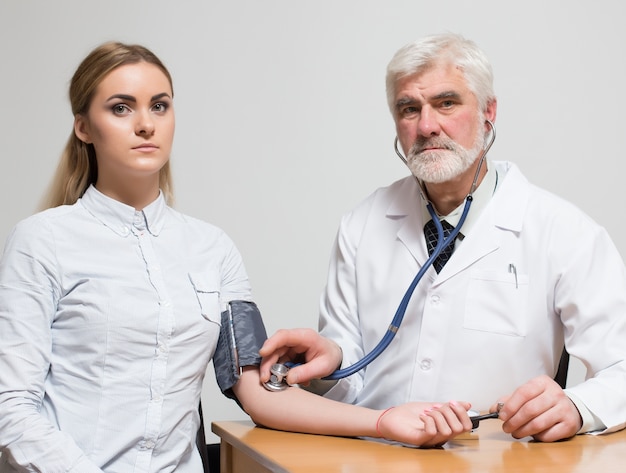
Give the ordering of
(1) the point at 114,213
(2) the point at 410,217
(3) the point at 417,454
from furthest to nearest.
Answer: (2) the point at 410,217, (1) the point at 114,213, (3) the point at 417,454

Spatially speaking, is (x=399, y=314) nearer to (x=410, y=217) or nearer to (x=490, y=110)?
(x=410, y=217)

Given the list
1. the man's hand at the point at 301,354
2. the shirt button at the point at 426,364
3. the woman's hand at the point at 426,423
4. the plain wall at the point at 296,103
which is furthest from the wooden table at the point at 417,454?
→ the plain wall at the point at 296,103

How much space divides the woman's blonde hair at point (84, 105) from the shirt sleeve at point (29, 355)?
0.61ft

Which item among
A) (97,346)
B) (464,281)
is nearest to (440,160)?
(464,281)

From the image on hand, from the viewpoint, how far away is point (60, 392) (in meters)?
1.58

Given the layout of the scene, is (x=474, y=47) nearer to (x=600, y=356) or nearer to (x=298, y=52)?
(x=600, y=356)

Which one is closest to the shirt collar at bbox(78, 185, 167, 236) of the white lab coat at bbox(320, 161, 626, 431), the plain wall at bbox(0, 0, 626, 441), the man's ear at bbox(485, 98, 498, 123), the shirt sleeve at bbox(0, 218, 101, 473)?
the shirt sleeve at bbox(0, 218, 101, 473)

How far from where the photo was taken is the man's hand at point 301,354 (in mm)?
1759

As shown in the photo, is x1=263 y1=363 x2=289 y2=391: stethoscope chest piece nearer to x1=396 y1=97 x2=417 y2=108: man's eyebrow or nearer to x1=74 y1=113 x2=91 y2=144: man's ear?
x1=74 y1=113 x2=91 y2=144: man's ear

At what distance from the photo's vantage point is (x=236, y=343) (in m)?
1.76

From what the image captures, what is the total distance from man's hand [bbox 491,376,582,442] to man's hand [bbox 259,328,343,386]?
1.26 feet

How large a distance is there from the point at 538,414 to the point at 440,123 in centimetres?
74

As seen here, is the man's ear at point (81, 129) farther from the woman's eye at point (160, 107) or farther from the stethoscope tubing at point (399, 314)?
the stethoscope tubing at point (399, 314)

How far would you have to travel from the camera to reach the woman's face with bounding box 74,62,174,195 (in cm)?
167
